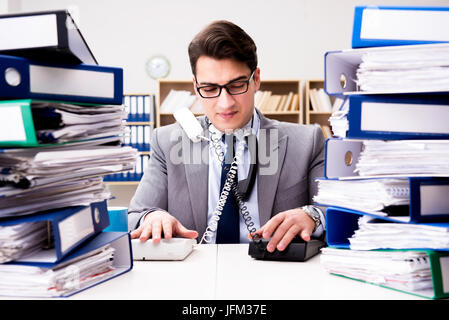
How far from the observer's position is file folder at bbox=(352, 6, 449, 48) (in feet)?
2.48

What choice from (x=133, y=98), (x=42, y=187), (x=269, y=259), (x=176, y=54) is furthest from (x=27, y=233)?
(x=176, y=54)

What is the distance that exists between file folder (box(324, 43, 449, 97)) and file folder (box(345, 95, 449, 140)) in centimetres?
2

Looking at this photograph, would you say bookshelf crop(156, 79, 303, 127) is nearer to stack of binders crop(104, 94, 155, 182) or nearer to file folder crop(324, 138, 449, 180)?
stack of binders crop(104, 94, 155, 182)

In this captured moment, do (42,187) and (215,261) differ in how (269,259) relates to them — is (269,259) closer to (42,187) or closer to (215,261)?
(215,261)

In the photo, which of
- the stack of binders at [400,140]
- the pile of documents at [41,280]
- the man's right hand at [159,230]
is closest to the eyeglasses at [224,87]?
the man's right hand at [159,230]

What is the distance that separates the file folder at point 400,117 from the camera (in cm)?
75

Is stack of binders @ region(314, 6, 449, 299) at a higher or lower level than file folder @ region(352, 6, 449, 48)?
lower

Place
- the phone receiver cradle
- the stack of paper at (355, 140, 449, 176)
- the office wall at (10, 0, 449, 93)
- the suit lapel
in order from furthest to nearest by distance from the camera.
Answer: the office wall at (10, 0, 449, 93)
the suit lapel
the phone receiver cradle
the stack of paper at (355, 140, 449, 176)

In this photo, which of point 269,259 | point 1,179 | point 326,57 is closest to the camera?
point 1,179

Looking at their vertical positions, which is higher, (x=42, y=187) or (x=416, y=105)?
(x=416, y=105)

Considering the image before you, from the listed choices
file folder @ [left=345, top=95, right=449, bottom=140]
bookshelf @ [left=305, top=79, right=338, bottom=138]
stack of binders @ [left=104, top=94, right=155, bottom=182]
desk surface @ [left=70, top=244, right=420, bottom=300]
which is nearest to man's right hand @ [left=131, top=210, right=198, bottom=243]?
desk surface @ [left=70, top=244, right=420, bottom=300]

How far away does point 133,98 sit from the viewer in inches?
185

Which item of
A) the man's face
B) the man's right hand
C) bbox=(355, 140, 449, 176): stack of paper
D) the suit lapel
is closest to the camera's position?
bbox=(355, 140, 449, 176): stack of paper

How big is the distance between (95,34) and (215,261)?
4770 millimetres
